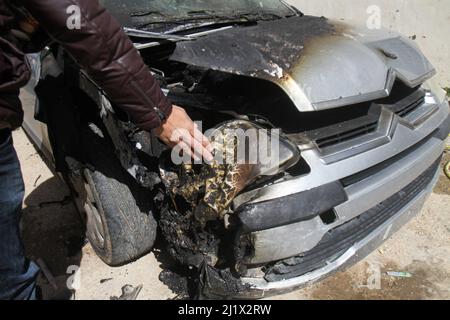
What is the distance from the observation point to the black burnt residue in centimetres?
189

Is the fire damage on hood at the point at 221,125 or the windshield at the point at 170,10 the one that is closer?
the fire damage on hood at the point at 221,125

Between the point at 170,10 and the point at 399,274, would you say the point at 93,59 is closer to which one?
the point at 170,10

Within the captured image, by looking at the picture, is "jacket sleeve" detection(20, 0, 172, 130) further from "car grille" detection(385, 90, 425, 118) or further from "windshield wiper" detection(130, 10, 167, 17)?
"car grille" detection(385, 90, 425, 118)

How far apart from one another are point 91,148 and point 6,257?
0.83 m

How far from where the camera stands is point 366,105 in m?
2.15

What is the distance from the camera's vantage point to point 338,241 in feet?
6.77

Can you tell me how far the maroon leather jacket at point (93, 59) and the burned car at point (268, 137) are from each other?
456 mm

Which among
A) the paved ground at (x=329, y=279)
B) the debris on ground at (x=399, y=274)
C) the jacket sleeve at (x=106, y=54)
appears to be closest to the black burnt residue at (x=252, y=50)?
the jacket sleeve at (x=106, y=54)

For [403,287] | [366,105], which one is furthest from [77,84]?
[403,287]

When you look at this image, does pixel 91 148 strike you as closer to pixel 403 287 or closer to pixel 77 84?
pixel 77 84

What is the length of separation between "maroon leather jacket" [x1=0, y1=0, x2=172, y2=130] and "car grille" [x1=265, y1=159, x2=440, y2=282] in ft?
3.30

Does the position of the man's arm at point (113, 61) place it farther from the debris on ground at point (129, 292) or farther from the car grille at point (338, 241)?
the debris on ground at point (129, 292)

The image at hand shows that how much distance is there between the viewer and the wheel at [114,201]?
222 cm

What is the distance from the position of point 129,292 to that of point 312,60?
5.54 feet
